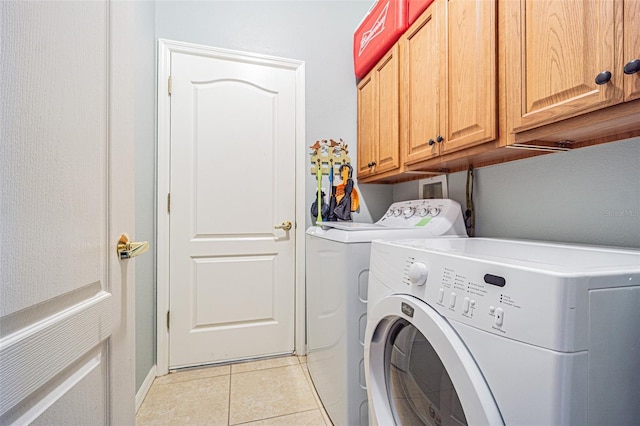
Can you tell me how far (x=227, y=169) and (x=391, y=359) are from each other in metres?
1.53

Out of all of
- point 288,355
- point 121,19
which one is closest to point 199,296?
point 288,355

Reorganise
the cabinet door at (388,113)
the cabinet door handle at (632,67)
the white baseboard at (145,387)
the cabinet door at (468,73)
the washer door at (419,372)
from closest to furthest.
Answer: the washer door at (419,372), the cabinet door handle at (632,67), the cabinet door at (468,73), the white baseboard at (145,387), the cabinet door at (388,113)

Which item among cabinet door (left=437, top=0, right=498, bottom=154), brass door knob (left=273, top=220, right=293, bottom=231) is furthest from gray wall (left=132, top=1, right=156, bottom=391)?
cabinet door (left=437, top=0, right=498, bottom=154)

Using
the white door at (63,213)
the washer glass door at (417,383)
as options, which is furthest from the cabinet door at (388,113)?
the white door at (63,213)

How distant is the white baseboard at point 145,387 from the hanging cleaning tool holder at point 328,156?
164 cm

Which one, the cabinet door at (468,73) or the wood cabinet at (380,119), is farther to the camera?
the wood cabinet at (380,119)

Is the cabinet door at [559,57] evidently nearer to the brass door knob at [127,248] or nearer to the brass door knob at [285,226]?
the brass door knob at [127,248]

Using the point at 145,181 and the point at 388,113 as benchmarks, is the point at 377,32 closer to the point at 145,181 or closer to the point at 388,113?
the point at 388,113

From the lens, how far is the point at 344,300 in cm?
116

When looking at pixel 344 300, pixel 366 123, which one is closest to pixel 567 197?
pixel 344 300

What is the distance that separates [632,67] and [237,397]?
201cm

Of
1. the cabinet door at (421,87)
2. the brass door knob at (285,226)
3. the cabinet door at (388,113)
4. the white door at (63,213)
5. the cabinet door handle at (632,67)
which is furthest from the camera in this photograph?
the brass door knob at (285,226)

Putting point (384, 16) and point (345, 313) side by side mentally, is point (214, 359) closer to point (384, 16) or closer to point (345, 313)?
point (345, 313)

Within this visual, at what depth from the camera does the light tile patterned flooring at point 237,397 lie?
4.49 ft
